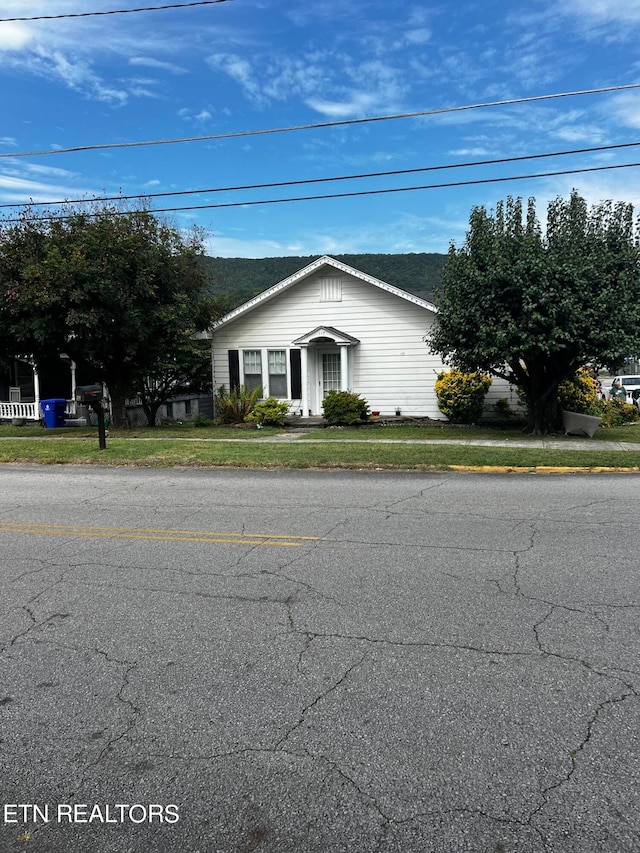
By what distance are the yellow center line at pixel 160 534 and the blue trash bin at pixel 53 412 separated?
651 inches

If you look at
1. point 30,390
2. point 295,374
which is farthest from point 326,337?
point 30,390

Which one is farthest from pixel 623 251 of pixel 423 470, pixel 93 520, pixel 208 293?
pixel 208 293

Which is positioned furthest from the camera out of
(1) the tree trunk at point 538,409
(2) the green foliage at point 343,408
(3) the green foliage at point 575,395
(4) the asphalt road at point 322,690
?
(2) the green foliage at point 343,408

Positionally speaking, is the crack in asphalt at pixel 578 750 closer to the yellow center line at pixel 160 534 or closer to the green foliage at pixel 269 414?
the yellow center line at pixel 160 534

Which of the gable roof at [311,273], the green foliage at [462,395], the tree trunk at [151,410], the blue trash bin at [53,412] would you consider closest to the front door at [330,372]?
the gable roof at [311,273]

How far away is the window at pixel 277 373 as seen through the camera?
72.0ft

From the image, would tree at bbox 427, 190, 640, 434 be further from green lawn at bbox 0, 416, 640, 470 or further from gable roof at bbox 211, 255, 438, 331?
gable roof at bbox 211, 255, 438, 331

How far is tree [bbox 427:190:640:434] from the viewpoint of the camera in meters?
14.2

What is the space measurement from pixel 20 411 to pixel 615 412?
860 inches

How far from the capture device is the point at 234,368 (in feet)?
73.6

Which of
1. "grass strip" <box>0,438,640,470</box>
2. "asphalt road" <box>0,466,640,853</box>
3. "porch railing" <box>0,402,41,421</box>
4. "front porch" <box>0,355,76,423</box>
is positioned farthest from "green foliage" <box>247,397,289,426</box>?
"asphalt road" <box>0,466,640,853</box>

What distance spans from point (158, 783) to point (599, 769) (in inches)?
78.6

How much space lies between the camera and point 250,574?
5648 mm

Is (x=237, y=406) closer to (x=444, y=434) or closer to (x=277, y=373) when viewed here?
(x=277, y=373)
